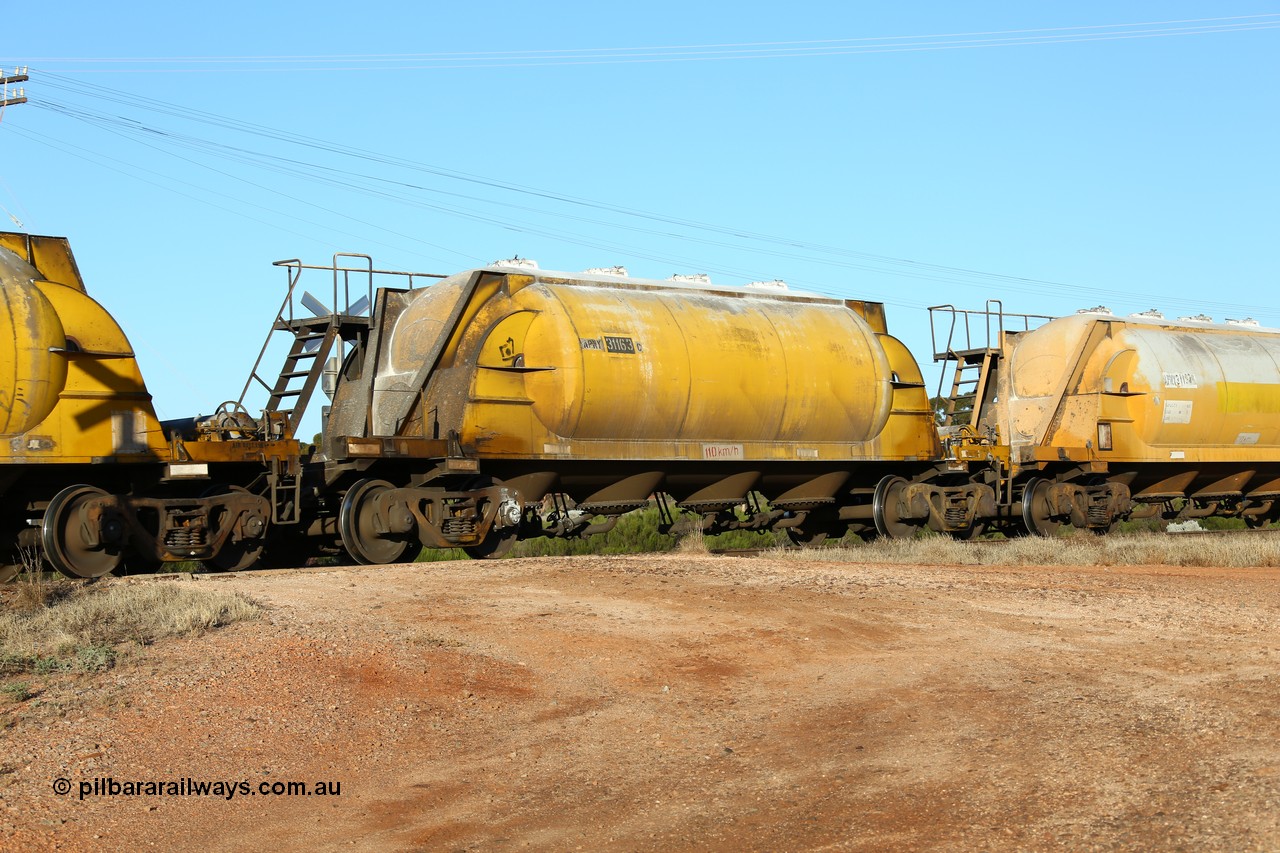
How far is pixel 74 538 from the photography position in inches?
512

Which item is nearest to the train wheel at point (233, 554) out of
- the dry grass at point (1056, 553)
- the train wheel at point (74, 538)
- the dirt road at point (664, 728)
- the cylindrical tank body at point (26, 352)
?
the train wheel at point (74, 538)

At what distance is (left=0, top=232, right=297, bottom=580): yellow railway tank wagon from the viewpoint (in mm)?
12820

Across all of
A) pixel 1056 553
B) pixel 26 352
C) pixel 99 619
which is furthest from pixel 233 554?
pixel 1056 553

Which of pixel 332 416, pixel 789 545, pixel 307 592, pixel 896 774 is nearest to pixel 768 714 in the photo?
pixel 896 774

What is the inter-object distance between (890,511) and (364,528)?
8798mm

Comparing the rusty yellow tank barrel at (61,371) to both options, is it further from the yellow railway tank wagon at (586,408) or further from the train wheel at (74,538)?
the yellow railway tank wagon at (586,408)

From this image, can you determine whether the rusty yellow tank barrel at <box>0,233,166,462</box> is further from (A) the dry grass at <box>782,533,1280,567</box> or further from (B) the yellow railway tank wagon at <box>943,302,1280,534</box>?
Answer: (B) the yellow railway tank wagon at <box>943,302,1280,534</box>

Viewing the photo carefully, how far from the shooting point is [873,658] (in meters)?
9.49

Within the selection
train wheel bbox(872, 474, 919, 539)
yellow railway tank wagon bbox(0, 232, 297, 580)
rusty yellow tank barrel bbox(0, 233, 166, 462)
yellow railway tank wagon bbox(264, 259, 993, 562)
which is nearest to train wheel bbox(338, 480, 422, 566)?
yellow railway tank wagon bbox(264, 259, 993, 562)

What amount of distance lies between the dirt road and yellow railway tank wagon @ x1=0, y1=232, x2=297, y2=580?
224 cm

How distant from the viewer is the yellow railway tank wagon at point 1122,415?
22.2m

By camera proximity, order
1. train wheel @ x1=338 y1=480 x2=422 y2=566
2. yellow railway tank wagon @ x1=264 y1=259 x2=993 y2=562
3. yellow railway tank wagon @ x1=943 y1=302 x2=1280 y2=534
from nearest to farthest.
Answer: train wheel @ x1=338 y1=480 x2=422 y2=566 < yellow railway tank wagon @ x1=264 y1=259 x2=993 y2=562 < yellow railway tank wagon @ x1=943 y1=302 x2=1280 y2=534

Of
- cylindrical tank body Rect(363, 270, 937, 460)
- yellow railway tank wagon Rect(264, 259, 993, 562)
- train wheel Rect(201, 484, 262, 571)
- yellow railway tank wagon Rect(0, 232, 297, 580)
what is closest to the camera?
yellow railway tank wagon Rect(0, 232, 297, 580)

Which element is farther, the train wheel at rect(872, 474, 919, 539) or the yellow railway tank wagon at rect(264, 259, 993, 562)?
the train wheel at rect(872, 474, 919, 539)
